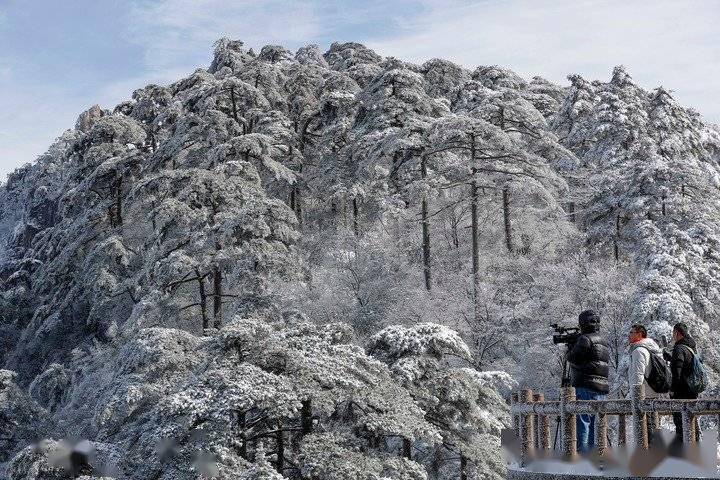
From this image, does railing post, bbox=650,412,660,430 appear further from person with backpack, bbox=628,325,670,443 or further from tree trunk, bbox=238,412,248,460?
tree trunk, bbox=238,412,248,460

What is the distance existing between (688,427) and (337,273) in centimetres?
3095

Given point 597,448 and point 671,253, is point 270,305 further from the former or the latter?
point 597,448

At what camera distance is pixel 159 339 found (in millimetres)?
27359

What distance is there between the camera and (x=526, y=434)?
11.8 metres

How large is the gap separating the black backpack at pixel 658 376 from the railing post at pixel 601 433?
0.85 m

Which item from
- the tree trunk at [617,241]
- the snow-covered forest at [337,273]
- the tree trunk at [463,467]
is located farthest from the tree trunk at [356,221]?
the tree trunk at [463,467]

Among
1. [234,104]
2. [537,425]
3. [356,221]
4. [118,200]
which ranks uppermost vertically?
[234,104]

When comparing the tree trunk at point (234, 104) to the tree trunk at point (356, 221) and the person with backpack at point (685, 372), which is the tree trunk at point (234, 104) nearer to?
the tree trunk at point (356, 221)

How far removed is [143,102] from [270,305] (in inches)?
1156

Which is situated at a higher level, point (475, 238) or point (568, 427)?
point (475, 238)

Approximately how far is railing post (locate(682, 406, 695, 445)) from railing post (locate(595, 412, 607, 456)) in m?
0.81

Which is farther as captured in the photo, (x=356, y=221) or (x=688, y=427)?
(x=356, y=221)

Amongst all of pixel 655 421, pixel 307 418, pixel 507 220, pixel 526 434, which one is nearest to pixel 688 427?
pixel 655 421

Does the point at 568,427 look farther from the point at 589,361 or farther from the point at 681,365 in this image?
the point at 681,365
